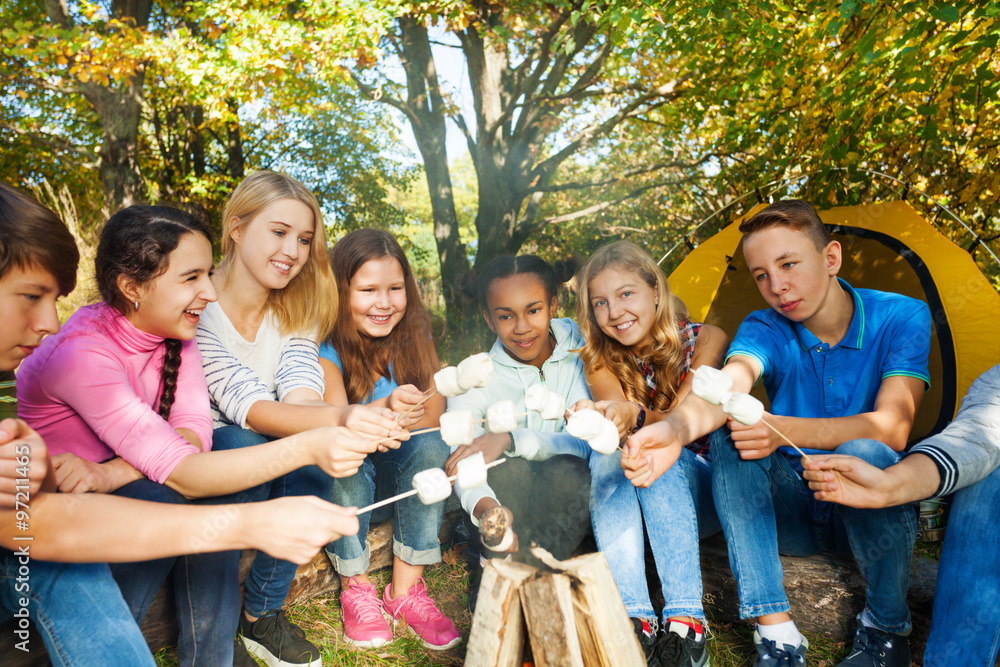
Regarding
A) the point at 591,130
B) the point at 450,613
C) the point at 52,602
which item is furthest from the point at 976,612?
the point at 591,130

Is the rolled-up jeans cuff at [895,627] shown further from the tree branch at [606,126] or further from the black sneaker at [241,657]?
the tree branch at [606,126]

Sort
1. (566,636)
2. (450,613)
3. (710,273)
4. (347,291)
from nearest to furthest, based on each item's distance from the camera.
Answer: (566,636) < (450,613) < (347,291) < (710,273)

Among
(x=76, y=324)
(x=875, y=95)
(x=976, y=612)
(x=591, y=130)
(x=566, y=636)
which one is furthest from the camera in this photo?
(x=591, y=130)

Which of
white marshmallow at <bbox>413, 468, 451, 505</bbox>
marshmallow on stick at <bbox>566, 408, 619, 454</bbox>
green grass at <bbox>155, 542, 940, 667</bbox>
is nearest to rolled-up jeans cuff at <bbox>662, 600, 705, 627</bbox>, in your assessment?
green grass at <bbox>155, 542, 940, 667</bbox>

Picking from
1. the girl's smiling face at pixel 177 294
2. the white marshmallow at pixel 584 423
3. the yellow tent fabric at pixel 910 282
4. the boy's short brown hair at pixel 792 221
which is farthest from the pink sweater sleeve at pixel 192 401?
the yellow tent fabric at pixel 910 282

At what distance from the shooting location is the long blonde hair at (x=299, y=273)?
255 centimetres

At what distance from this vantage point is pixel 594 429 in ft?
6.00

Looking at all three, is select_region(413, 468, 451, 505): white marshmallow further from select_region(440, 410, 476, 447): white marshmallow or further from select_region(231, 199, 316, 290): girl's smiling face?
select_region(231, 199, 316, 290): girl's smiling face

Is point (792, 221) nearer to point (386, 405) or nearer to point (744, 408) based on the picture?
point (744, 408)

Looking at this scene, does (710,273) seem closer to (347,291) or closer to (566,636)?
(347,291)

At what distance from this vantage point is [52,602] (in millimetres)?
1500

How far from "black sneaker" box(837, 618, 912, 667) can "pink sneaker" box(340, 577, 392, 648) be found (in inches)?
65.0

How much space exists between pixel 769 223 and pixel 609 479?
1.29m

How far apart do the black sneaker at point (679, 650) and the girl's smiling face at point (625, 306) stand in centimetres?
121
